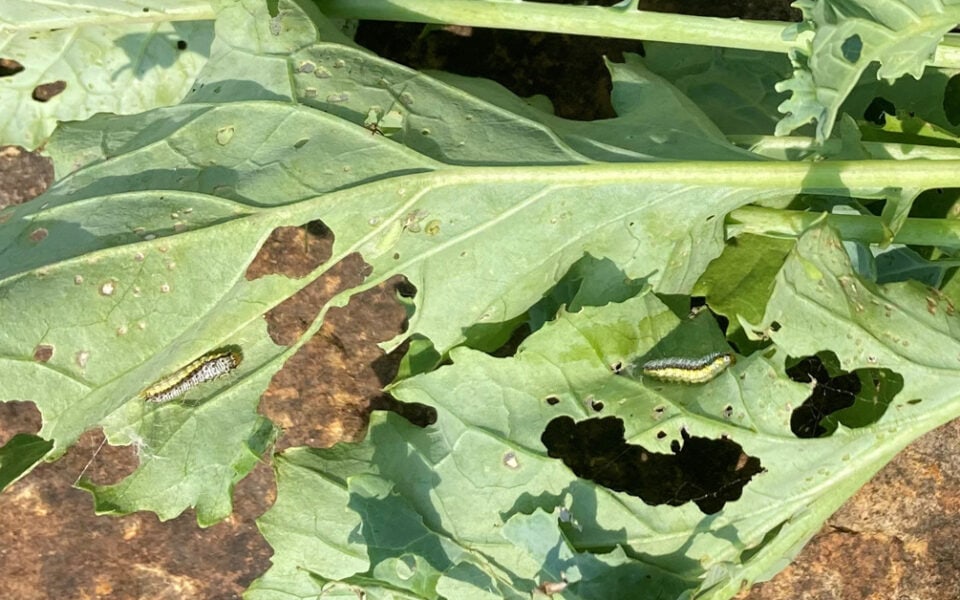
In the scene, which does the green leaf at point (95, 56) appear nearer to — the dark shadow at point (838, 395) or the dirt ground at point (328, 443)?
the dirt ground at point (328, 443)

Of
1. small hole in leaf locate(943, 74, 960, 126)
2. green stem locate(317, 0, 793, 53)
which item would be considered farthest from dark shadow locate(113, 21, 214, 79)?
small hole in leaf locate(943, 74, 960, 126)

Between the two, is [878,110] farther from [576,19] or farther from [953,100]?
[576,19]

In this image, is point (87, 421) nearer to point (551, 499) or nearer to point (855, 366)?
point (551, 499)

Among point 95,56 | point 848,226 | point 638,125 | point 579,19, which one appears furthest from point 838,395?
point 95,56

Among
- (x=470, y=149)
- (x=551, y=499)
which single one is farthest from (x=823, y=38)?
(x=551, y=499)

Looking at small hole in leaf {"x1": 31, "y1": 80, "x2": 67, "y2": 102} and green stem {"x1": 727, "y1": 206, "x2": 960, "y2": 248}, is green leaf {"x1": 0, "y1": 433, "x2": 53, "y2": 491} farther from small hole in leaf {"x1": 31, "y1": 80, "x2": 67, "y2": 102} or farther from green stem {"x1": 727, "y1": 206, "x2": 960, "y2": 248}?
green stem {"x1": 727, "y1": 206, "x2": 960, "y2": 248}

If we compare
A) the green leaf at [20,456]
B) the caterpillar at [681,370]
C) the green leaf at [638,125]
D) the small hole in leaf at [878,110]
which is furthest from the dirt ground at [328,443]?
the caterpillar at [681,370]

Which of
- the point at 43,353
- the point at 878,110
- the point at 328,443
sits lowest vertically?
the point at 328,443
